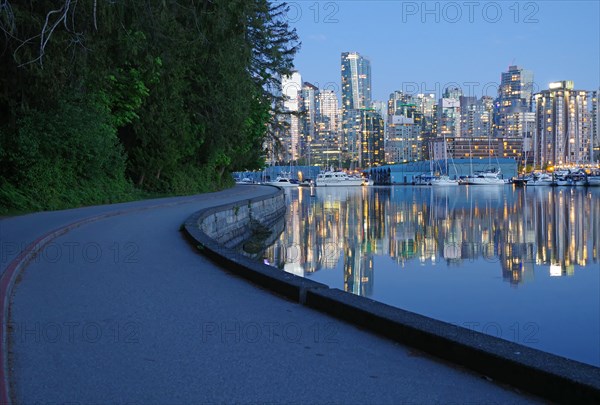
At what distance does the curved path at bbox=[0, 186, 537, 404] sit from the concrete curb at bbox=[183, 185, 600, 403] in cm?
15

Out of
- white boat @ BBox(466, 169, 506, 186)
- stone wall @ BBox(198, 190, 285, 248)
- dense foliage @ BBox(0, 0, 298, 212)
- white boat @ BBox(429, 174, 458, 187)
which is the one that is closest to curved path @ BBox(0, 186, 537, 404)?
dense foliage @ BBox(0, 0, 298, 212)

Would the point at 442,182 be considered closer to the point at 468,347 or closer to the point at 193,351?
the point at 468,347

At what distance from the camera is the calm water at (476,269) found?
12.3 meters

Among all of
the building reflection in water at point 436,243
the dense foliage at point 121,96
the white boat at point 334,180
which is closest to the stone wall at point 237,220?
the building reflection in water at point 436,243

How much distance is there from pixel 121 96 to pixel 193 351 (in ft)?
84.1

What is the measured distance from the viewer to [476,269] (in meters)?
19.0

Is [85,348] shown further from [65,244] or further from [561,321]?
[561,321]

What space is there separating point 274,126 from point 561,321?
49.8 m

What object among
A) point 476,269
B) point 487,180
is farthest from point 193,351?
point 487,180

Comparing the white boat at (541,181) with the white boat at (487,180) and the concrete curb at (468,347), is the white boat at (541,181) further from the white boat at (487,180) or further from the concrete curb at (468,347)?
the concrete curb at (468,347)

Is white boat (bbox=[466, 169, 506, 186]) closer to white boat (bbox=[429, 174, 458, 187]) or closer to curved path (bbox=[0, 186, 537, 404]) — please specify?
white boat (bbox=[429, 174, 458, 187])

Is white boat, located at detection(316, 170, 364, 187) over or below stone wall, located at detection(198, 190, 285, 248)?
below

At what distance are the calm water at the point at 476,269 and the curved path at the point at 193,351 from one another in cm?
533

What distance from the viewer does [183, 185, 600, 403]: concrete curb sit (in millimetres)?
4875
